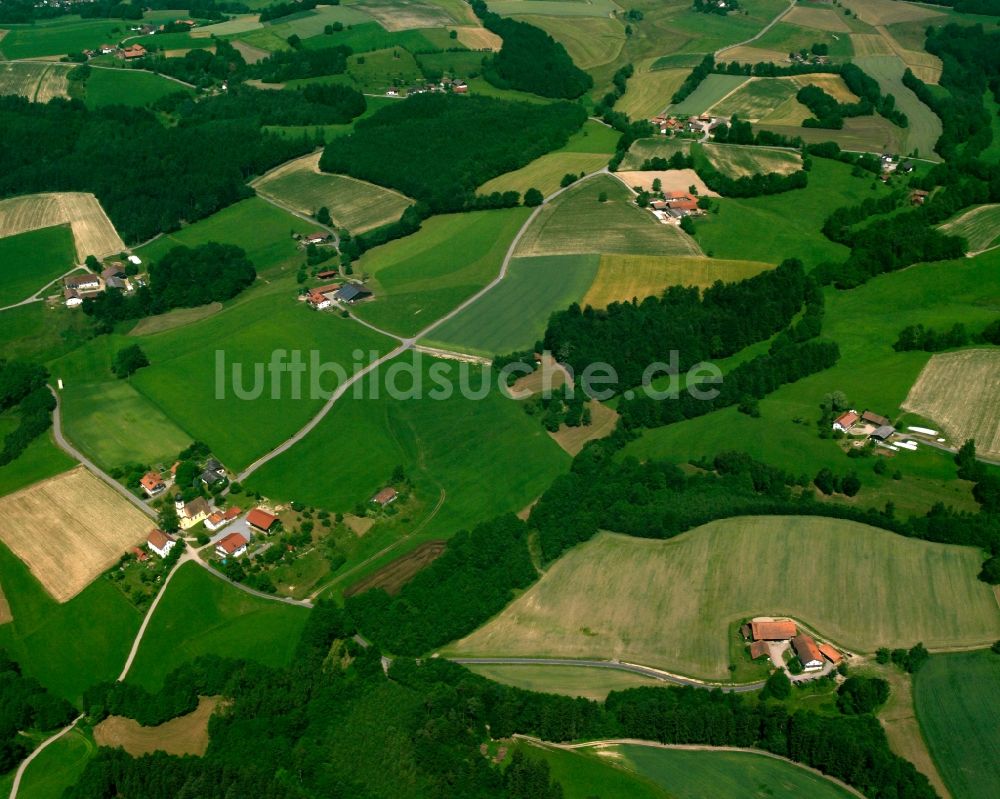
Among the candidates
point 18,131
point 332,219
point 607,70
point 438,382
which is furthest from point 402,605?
point 607,70

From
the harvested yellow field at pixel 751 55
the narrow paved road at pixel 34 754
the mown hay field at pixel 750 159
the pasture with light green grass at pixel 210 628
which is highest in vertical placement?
the narrow paved road at pixel 34 754

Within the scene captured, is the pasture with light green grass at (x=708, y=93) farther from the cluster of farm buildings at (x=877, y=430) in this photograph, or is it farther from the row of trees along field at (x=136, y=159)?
the cluster of farm buildings at (x=877, y=430)

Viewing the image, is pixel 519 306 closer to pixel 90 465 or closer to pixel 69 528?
pixel 90 465

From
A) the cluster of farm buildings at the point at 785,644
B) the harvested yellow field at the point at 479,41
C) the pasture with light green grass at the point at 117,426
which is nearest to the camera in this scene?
the cluster of farm buildings at the point at 785,644

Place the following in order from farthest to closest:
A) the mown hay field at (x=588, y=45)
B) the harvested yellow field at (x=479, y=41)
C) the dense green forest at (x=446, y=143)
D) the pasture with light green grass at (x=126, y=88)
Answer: the harvested yellow field at (x=479, y=41)
the mown hay field at (x=588, y=45)
the pasture with light green grass at (x=126, y=88)
the dense green forest at (x=446, y=143)

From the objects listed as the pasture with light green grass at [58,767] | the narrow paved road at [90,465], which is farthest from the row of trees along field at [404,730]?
the narrow paved road at [90,465]

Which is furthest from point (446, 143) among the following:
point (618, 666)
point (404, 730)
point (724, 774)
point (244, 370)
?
point (724, 774)

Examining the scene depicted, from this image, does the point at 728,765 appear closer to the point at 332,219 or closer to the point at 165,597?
the point at 165,597

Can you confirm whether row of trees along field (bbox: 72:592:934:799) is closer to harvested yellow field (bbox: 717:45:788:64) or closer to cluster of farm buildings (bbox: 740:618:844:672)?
cluster of farm buildings (bbox: 740:618:844:672)
